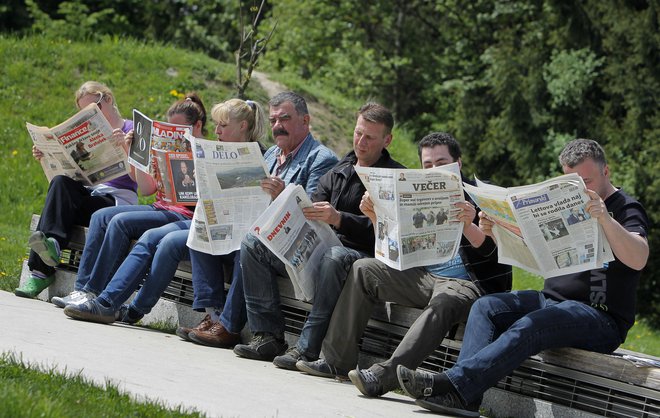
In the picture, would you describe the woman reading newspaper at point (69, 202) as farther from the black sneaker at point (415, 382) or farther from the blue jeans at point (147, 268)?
the black sneaker at point (415, 382)

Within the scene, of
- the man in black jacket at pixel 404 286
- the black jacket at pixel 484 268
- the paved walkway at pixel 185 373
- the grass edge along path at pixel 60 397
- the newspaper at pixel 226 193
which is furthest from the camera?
the newspaper at pixel 226 193

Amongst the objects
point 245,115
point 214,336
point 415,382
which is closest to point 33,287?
point 214,336

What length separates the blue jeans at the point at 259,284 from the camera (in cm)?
621

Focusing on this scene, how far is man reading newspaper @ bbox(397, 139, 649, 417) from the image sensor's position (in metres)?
5.04

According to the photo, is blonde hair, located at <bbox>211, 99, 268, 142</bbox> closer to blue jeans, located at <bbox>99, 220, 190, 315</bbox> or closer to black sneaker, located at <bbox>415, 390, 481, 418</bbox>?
blue jeans, located at <bbox>99, 220, 190, 315</bbox>

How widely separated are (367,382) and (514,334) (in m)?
0.80

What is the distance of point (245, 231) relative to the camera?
6363 millimetres

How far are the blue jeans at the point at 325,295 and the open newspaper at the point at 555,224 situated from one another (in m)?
1.02

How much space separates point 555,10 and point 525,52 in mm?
1038

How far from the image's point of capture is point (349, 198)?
630 cm

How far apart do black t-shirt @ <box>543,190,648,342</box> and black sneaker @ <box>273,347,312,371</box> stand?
1.58m

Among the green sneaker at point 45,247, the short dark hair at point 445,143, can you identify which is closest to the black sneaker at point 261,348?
the short dark hair at point 445,143

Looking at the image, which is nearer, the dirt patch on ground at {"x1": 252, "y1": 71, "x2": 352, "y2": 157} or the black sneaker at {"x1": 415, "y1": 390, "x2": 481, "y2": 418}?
the black sneaker at {"x1": 415, "y1": 390, "x2": 481, "y2": 418}

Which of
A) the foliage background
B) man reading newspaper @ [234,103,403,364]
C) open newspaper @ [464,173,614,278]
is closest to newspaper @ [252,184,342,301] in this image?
man reading newspaper @ [234,103,403,364]
